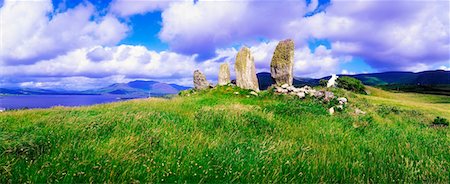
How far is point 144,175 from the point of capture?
21.1 feet

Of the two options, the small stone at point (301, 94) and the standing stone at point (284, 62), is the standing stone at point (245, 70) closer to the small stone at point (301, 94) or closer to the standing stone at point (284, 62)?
the standing stone at point (284, 62)

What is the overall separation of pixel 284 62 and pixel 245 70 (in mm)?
4253

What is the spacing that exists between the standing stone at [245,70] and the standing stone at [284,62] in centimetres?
244

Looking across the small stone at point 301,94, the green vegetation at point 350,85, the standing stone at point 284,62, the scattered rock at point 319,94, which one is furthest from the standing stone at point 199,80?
the green vegetation at point 350,85

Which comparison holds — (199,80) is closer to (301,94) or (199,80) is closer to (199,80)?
(199,80)

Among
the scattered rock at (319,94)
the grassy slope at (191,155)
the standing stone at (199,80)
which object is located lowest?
the grassy slope at (191,155)

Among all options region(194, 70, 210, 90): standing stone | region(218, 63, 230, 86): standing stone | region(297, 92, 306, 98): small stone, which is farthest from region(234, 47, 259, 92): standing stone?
region(297, 92, 306, 98): small stone

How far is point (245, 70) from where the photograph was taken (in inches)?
1459

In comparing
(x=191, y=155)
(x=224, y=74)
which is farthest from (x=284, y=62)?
(x=191, y=155)

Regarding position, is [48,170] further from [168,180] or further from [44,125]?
[44,125]

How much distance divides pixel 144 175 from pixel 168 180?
0.47m

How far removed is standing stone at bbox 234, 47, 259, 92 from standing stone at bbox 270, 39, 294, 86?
8.02 ft

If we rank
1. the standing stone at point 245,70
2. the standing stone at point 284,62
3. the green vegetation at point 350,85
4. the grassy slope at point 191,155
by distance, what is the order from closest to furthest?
the grassy slope at point 191,155 < the standing stone at point 245,70 < the standing stone at point 284,62 < the green vegetation at point 350,85

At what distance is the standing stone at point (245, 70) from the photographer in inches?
1455
